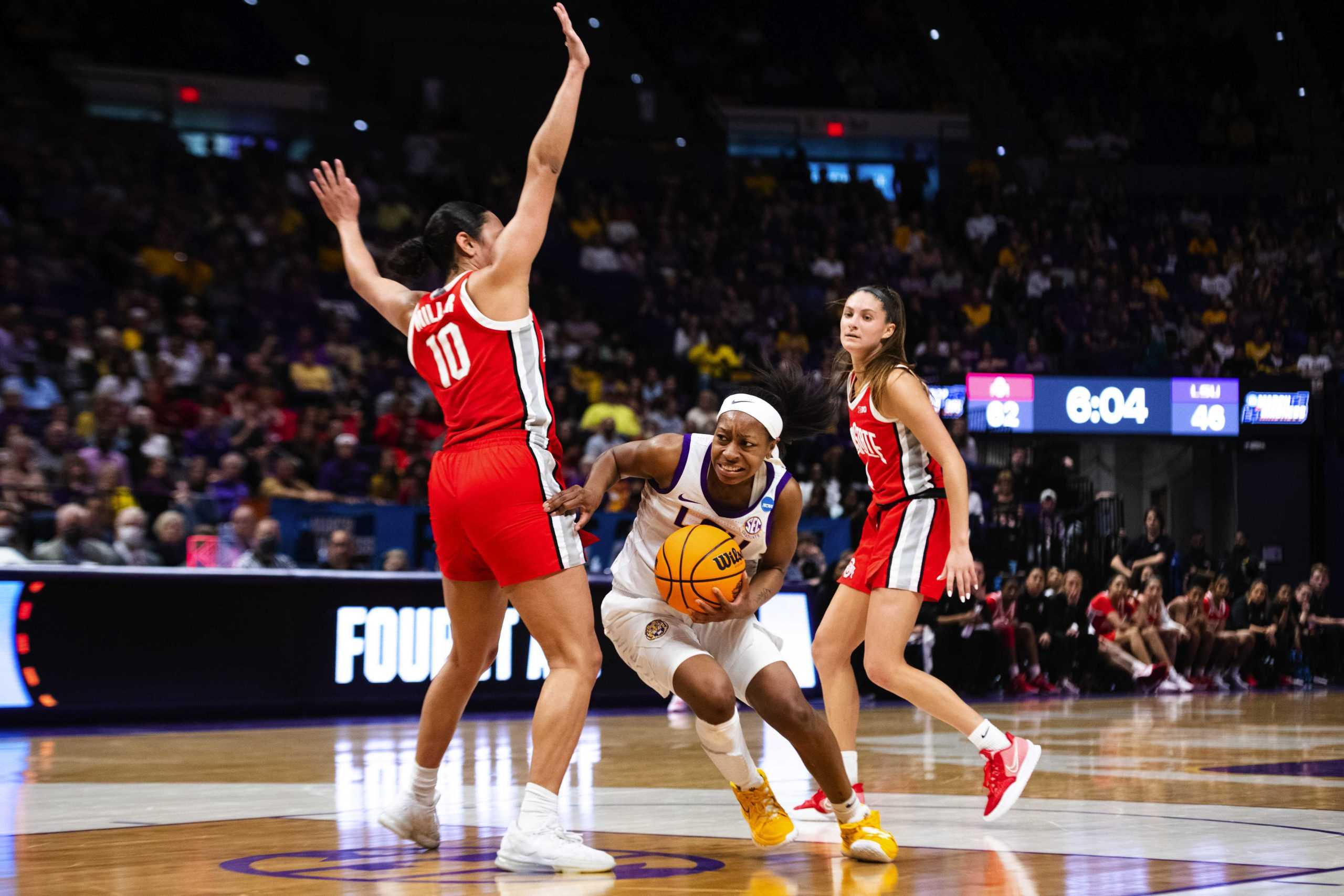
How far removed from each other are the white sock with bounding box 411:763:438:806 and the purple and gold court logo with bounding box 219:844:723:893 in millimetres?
161

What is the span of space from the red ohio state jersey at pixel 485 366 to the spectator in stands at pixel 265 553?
727 cm

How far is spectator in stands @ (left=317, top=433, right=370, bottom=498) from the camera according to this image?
14000 millimetres

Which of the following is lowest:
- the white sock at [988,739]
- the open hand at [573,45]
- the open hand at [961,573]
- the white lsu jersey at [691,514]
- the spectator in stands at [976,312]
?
the white sock at [988,739]

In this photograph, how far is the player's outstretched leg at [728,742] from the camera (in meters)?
4.90

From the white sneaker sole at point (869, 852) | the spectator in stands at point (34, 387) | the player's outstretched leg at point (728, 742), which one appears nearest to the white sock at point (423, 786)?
the player's outstretched leg at point (728, 742)

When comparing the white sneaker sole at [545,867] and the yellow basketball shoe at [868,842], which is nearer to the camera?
the white sneaker sole at [545,867]

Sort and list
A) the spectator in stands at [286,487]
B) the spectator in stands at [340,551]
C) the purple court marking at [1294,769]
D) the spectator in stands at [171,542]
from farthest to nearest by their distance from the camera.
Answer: the spectator in stands at [286,487]
the spectator in stands at [340,551]
the spectator in stands at [171,542]
the purple court marking at [1294,769]

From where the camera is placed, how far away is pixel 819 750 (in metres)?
4.84

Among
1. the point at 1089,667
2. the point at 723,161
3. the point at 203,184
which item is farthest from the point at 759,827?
the point at 723,161

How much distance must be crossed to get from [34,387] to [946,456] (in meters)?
11.1

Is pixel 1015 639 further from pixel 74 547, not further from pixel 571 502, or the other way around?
pixel 571 502

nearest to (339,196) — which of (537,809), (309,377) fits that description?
(537,809)

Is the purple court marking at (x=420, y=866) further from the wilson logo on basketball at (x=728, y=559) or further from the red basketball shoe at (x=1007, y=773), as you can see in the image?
the red basketball shoe at (x=1007, y=773)

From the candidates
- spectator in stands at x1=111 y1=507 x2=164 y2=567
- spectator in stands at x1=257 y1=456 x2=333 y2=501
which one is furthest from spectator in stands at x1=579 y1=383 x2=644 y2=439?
spectator in stands at x1=111 y1=507 x2=164 y2=567
